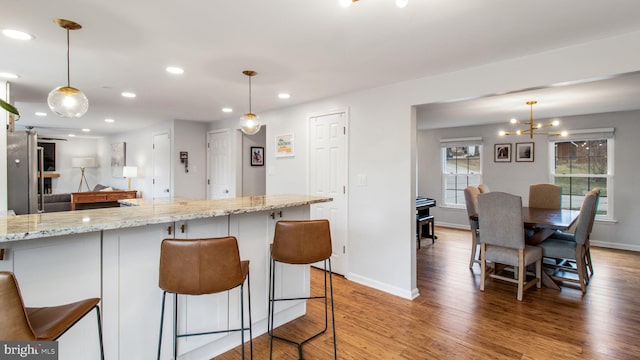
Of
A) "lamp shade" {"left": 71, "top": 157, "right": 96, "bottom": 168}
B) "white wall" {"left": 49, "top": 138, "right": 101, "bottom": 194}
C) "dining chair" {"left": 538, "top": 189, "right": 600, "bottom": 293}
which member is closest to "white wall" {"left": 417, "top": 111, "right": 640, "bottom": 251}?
"dining chair" {"left": 538, "top": 189, "right": 600, "bottom": 293}

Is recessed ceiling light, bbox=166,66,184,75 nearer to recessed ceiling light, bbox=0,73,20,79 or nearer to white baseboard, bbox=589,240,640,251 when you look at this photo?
recessed ceiling light, bbox=0,73,20,79

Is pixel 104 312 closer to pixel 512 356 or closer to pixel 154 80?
pixel 154 80

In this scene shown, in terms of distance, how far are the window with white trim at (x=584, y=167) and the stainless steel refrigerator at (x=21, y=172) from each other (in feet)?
25.3

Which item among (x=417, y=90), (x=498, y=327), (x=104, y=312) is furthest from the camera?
(x=417, y=90)

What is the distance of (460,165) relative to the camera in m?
6.98

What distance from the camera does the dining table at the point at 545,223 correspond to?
3.33m

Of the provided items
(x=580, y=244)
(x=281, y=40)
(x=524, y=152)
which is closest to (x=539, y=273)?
(x=580, y=244)

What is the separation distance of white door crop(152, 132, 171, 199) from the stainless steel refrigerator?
96.0 inches

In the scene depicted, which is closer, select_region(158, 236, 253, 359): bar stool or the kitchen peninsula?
the kitchen peninsula

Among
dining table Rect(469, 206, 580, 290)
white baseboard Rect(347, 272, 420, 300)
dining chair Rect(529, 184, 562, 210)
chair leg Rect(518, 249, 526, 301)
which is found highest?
dining chair Rect(529, 184, 562, 210)

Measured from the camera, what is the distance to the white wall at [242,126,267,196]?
5551 millimetres

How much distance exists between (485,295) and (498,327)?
715mm

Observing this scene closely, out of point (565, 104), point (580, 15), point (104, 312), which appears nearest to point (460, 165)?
point (565, 104)

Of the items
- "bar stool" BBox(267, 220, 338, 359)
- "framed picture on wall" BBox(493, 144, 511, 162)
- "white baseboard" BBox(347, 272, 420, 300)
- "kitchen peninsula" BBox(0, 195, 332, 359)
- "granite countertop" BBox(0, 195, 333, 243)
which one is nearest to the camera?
"granite countertop" BBox(0, 195, 333, 243)
